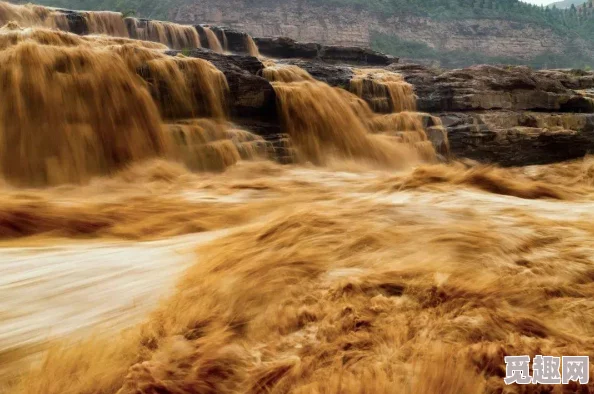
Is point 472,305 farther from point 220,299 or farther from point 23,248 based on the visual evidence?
point 23,248

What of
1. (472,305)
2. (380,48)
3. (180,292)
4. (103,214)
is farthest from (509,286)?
(380,48)

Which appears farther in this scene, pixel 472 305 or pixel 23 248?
pixel 23 248

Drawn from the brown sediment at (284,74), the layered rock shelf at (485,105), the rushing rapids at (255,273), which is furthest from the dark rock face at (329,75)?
the rushing rapids at (255,273)

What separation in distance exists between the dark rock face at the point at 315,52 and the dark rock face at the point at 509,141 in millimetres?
10527

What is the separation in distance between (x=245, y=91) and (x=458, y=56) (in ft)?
153

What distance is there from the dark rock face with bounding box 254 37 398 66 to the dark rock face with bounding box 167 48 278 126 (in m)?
11.0

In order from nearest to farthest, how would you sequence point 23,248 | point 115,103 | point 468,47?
1. point 23,248
2. point 115,103
3. point 468,47

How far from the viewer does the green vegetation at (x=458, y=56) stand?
45.3 m

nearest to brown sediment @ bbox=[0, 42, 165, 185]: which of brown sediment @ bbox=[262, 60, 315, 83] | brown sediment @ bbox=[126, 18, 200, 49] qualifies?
brown sediment @ bbox=[262, 60, 315, 83]

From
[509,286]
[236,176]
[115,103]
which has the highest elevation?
[115,103]

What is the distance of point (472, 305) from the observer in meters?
1.39

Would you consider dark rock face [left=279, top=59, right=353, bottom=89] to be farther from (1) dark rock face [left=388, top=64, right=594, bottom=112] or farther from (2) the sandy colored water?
(2) the sandy colored water

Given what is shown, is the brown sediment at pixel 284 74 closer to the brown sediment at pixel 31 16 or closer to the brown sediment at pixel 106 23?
the brown sediment at pixel 31 16

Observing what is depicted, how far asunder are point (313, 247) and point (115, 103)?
375 cm
